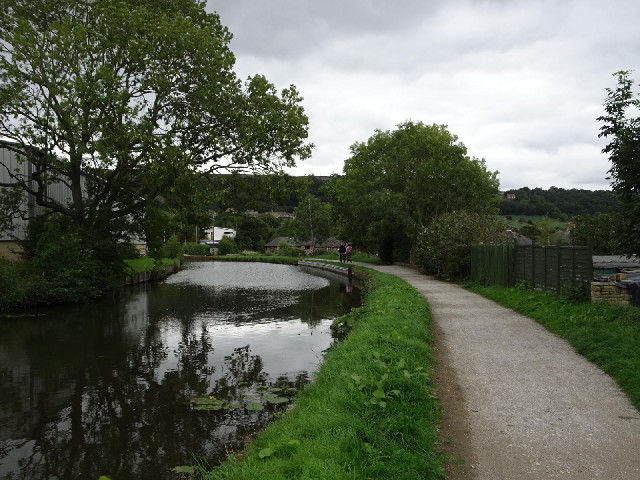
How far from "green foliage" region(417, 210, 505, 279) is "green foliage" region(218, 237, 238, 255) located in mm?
55357

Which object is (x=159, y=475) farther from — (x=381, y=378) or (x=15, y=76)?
(x=15, y=76)

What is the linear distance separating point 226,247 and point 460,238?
57645 mm

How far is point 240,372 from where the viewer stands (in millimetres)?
8883

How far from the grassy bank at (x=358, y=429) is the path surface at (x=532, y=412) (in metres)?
0.30

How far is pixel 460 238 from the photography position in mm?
22094

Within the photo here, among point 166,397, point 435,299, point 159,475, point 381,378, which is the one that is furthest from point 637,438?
point 435,299

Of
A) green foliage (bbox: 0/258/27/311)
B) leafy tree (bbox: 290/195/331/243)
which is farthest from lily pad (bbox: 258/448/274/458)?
leafy tree (bbox: 290/195/331/243)

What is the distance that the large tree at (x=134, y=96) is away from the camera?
16109 mm

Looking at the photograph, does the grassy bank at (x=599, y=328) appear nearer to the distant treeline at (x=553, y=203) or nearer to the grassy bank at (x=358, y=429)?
the grassy bank at (x=358, y=429)

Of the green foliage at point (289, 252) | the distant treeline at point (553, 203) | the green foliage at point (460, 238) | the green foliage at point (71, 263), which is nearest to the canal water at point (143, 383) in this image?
the green foliage at point (71, 263)

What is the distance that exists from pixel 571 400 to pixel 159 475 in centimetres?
457

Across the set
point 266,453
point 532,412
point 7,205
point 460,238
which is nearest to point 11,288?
point 7,205

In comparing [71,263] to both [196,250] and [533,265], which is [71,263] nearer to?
[533,265]

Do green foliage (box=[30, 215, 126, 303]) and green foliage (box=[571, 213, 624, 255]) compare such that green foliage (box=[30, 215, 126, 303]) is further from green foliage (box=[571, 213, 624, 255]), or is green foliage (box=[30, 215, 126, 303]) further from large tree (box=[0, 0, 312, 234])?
green foliage (box=[571, 213, 624, 255])
